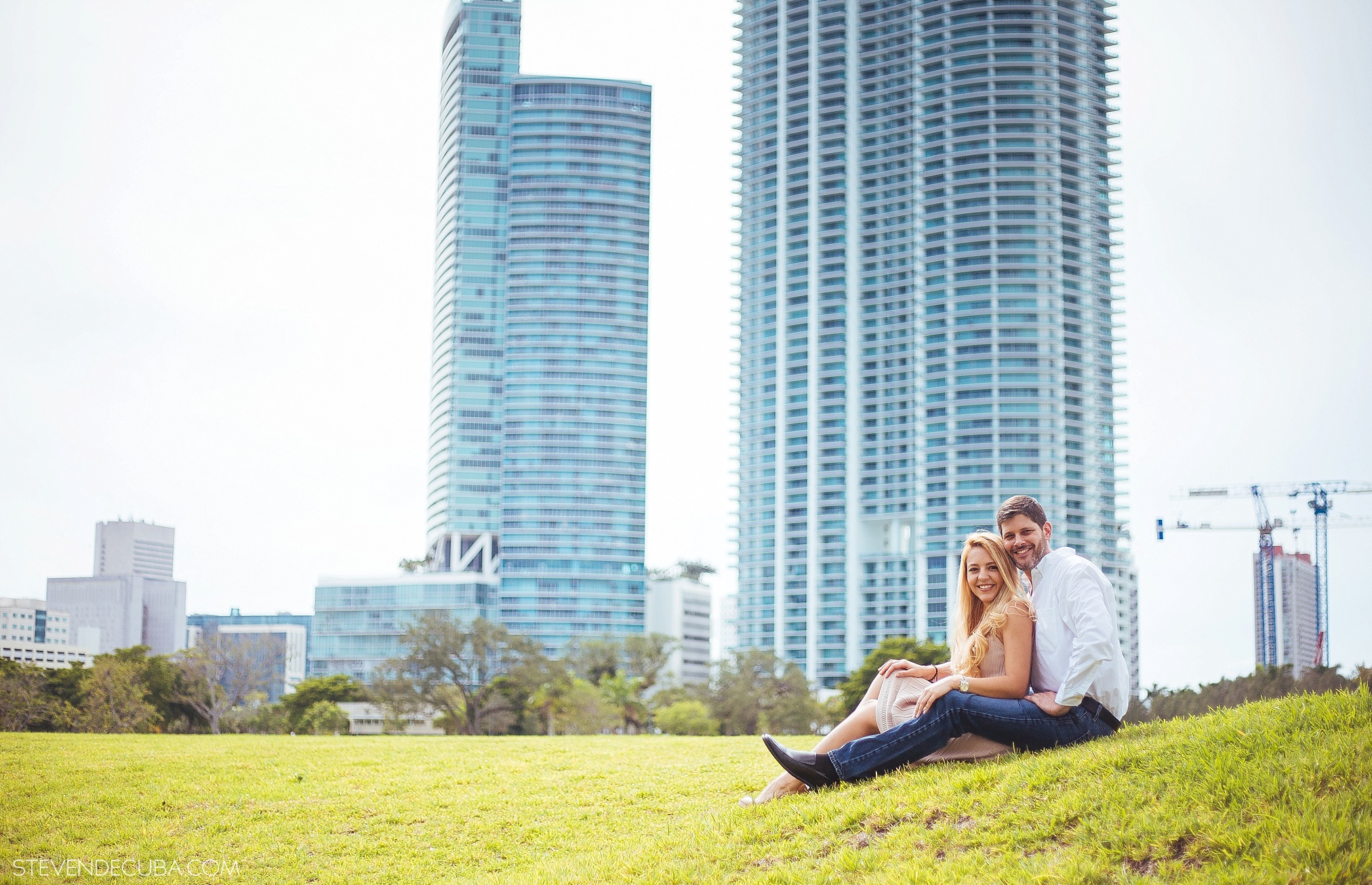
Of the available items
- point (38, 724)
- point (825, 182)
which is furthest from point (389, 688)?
point (825, 182)

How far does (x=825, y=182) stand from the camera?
167875 mm

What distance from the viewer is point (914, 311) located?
156 meters

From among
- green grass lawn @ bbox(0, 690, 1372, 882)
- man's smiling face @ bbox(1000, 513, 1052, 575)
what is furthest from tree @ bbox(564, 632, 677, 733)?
man's smiling face @ bbox(1000, 513, 1052, 575)

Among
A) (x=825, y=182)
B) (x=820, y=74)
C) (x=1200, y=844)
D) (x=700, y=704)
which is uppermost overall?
(x=820, y=74)

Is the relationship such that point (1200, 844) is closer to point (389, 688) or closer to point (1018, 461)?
point (389, 688)

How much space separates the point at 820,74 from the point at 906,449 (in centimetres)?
6020

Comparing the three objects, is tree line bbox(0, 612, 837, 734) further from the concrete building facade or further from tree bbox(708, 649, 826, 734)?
the concrete building facade

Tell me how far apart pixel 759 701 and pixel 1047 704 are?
61.4 meters

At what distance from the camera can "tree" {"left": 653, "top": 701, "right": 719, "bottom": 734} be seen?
62.4m

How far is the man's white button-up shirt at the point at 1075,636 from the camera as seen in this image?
8328 mm

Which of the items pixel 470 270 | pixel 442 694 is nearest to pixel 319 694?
pixel 442 694

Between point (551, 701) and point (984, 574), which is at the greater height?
point (984, 574)

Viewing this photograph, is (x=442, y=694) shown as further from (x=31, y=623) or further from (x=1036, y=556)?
(x=31, y=623)

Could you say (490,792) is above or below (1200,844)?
below
